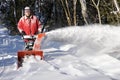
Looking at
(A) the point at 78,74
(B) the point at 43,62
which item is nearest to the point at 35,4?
(B) the point at 43,62

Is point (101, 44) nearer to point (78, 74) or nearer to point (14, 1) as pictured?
point (78, 74)

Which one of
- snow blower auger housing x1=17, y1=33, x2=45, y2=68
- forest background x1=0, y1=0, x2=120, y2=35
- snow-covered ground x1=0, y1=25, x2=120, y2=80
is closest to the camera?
snow-covered ground x1=0, y1=25, x2=120, y2=80

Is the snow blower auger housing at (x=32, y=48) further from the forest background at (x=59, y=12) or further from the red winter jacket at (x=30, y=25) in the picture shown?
the forest background at (x=59, y=12)

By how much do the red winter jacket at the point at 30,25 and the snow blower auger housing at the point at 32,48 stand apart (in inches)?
39.6

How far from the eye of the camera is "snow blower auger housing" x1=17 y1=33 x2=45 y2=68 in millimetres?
12945

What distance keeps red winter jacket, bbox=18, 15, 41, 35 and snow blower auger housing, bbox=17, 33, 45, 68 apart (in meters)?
1.01

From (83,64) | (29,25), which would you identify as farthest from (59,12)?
(83,64)

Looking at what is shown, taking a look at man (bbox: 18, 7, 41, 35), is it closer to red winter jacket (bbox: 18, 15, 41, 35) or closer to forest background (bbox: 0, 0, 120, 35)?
red winter jacket (bbox: 18, 15, 41, 35)

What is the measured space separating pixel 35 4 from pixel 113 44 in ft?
103

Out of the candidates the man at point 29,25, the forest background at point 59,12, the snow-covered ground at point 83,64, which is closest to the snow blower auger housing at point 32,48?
the snow-covered ground at point 83,64

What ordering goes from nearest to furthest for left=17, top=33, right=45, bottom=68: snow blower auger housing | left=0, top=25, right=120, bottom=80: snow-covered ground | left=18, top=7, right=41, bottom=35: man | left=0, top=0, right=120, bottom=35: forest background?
left=0, top=25, right=120, bottom=80: snow-covered ground, left=17, top=33, right=45, bottom=68: snow blower auger housing, left=18, top=7, right=41, bottom=35: man, left=0, top=0, right=120, bottom=35: forest background

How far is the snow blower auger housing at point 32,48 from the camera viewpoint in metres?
12.9

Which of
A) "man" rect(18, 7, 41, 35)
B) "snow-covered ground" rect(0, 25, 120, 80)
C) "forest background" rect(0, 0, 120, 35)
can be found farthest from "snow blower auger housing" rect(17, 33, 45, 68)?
"forest background" rect(0, 0, 120, 35)

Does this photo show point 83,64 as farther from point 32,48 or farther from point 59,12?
point 59,12
